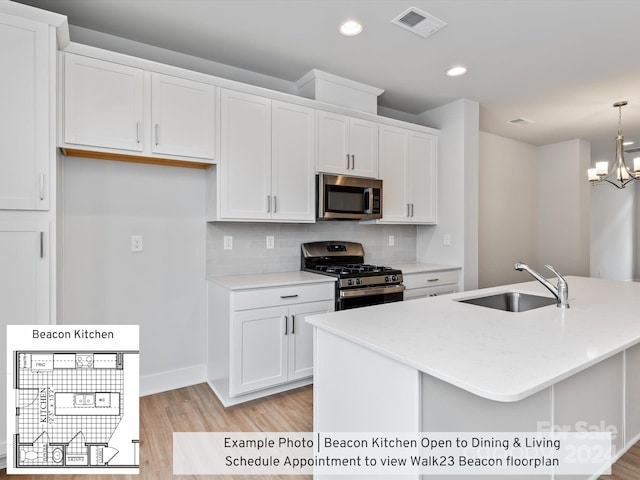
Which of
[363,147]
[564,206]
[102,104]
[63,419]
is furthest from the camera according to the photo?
[564,206]

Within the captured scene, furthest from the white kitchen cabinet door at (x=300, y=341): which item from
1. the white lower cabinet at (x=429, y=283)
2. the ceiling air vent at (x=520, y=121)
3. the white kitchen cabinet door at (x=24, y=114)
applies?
the ceiling air vent at (x=520, y=121)

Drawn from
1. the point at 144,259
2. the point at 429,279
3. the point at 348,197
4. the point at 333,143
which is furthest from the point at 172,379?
the point at 429,279

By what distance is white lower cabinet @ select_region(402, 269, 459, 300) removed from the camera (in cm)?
355

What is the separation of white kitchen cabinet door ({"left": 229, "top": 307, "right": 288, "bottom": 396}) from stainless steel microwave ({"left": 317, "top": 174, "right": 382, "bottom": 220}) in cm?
102

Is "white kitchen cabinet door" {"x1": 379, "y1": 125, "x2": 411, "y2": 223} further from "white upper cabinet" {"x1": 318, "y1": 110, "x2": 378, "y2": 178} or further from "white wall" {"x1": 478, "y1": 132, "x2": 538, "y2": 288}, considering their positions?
"white wall" {"x1": 478, "y1": 132, "x2": 538, "y2": 288}

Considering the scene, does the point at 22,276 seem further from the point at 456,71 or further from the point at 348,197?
the point at 456,71

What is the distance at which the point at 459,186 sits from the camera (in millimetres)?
3924

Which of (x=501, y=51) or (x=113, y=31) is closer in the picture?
(x=113, y=31)

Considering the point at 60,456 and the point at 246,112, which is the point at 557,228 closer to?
the point at 246,112

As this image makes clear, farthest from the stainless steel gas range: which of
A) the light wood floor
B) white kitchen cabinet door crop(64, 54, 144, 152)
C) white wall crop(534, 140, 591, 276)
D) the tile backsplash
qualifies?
white wall crop(534, 140, 591, 276)

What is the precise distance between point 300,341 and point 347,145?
1.84 m

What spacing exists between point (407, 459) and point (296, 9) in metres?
2.52

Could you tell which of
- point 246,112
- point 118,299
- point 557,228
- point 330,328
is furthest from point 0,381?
point 557,228

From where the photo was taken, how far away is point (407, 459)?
1.22 meters
